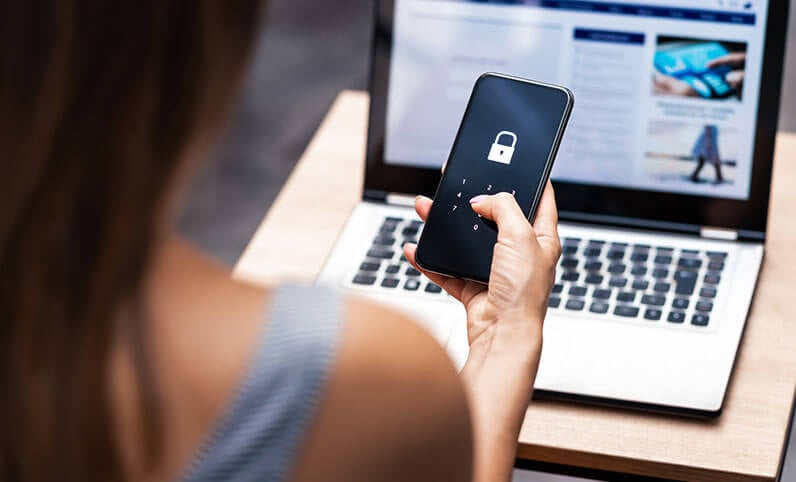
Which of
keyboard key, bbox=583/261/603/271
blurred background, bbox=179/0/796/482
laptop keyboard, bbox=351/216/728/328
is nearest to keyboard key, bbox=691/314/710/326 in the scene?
laptop keyboard, bbox=351/216/728/328

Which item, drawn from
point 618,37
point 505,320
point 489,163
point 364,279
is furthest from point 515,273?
point 618,37

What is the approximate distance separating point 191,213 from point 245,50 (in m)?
1.76

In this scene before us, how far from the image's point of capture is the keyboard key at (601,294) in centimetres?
99

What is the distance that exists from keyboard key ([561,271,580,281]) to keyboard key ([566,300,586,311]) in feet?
0.12

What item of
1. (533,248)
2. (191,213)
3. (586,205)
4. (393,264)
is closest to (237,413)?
(533,248)

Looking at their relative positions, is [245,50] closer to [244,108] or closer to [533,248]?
[533,248]

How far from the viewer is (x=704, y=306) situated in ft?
3.17

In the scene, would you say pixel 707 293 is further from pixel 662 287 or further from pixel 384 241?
pixel 384 241

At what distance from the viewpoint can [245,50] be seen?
470 mm

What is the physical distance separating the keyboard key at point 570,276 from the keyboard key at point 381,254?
163 mm

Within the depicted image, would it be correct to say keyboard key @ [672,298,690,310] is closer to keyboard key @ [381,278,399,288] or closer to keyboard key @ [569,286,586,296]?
keyboard key @ [569,286,586,296]

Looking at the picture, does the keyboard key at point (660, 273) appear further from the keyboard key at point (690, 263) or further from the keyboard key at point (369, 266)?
the keyboard key at point (369, 266)

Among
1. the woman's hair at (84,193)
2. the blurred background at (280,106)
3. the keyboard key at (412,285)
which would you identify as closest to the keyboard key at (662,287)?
the keyboard key at (412,285)

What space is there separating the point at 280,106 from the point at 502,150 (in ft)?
5.24
